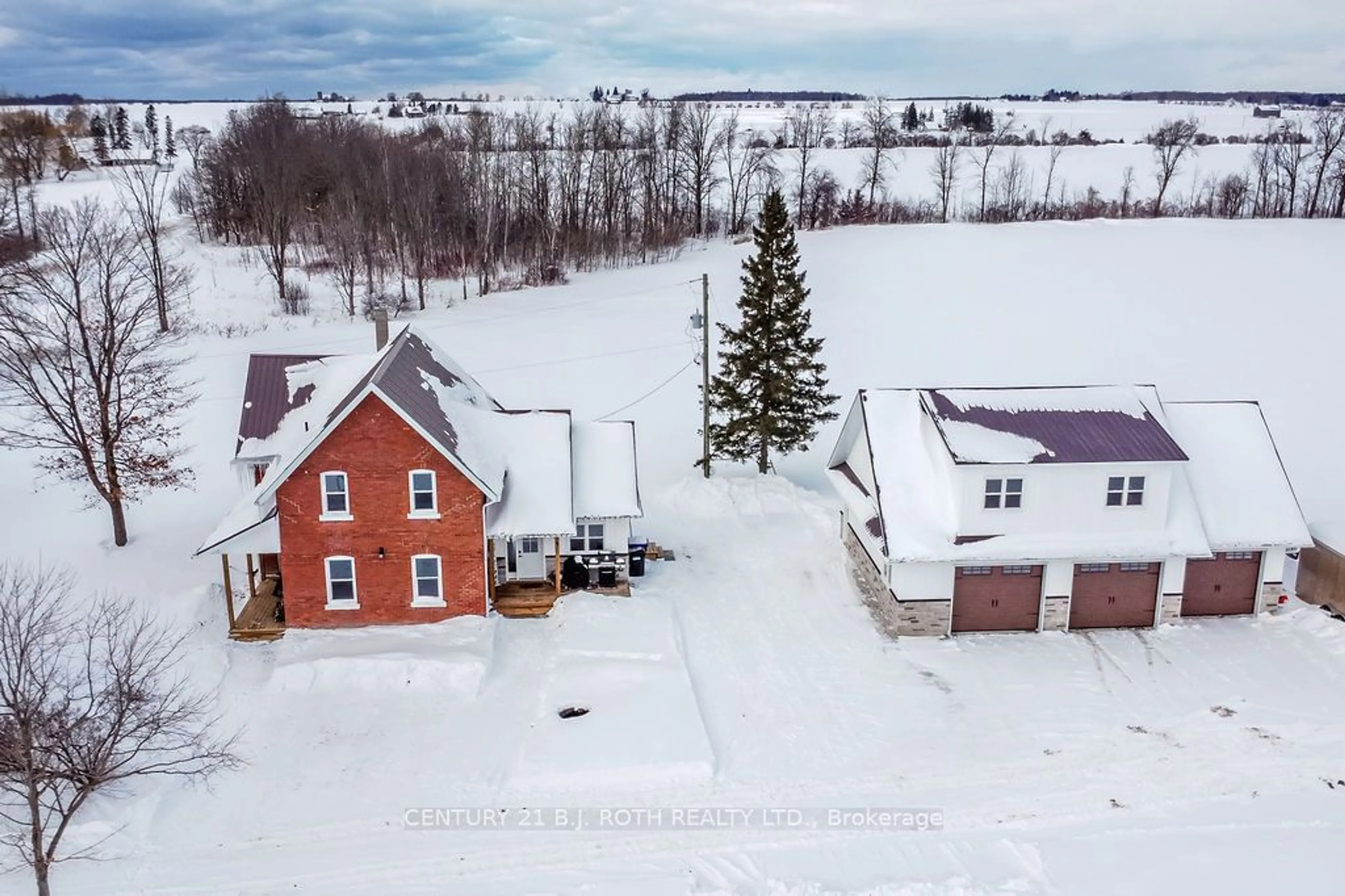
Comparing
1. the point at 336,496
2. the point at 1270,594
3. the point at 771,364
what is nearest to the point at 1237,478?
the point at 1270,594

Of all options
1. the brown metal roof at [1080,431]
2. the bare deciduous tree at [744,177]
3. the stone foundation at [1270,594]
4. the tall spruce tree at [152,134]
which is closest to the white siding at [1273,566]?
the stone foundation at [1270,594]

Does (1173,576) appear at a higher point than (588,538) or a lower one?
lower

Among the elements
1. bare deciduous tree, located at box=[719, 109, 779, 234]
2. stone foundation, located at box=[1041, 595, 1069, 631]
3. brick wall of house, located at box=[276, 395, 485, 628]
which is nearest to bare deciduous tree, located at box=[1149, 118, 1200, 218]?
bare deciduous tree, located at box=[719, 109, 779, 234]

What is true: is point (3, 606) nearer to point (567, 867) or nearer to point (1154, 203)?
point (567, 867)

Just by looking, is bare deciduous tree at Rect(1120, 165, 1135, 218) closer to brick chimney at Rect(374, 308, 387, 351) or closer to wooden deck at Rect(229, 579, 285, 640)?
brick chimney at Rect(374, 308, 387, 351)

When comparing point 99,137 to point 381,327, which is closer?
point 381,327

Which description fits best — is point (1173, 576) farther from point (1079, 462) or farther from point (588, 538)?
point (588, 538)
